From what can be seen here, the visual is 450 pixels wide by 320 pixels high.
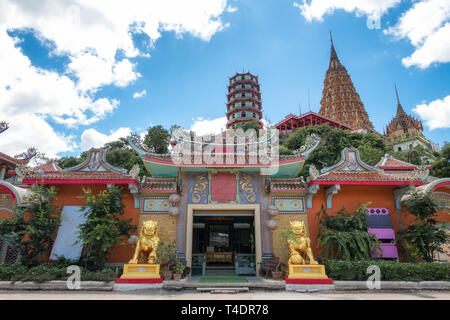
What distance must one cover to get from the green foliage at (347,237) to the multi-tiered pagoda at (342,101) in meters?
47.3

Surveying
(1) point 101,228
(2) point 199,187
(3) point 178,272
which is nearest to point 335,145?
(2) point 199,187

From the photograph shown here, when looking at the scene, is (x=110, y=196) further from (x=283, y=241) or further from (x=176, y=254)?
(x=283, y=241)

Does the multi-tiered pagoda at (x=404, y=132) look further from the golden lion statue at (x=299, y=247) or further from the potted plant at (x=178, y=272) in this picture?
the potted plant at (x=178, y=272)

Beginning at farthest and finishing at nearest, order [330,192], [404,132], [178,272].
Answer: [404,132] < [330,192] < [178,272]

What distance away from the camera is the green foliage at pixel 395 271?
8.19m

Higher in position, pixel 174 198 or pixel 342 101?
pixel 342 101

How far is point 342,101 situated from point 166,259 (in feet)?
188

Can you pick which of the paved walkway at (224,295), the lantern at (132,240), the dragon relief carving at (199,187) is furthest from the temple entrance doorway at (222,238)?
the paved walkway at (224,295)

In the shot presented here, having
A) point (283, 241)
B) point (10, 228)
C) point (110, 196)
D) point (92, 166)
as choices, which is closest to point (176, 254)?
point (110, 196)

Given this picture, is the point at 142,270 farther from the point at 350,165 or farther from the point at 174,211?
the point at 350,165

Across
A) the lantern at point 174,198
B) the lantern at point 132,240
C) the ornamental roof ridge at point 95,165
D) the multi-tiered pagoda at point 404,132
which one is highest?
the multi-tiered pagoda at point 404,132

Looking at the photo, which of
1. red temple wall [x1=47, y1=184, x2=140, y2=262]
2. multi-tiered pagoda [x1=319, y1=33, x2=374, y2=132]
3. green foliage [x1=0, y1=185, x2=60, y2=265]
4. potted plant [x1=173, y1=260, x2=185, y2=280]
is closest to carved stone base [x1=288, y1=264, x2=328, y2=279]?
potted plant [x1=173, y1=260, x2=185, y2=280]

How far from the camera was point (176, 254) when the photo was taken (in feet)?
30.5

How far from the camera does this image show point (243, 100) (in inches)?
2024
